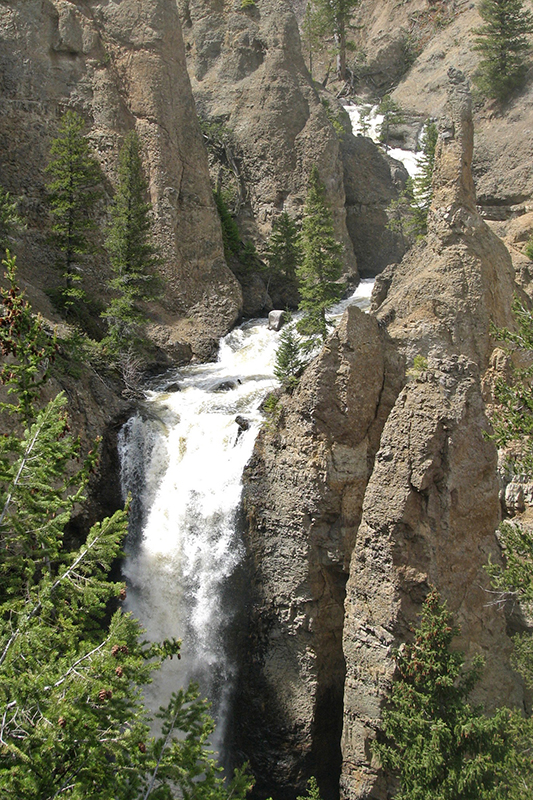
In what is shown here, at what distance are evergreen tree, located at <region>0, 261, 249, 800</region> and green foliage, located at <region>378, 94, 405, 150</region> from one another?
203 feet

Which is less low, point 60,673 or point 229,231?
point 229,231

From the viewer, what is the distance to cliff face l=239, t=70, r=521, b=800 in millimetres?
16219

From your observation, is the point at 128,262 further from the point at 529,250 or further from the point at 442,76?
the point at 442,76

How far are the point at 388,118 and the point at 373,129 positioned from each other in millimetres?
3215

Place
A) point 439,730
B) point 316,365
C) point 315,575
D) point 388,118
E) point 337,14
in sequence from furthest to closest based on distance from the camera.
A: point 337,14 → point 388,118 → point 316,365 → point 315,575 → point 439,730

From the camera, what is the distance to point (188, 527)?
22.3 m

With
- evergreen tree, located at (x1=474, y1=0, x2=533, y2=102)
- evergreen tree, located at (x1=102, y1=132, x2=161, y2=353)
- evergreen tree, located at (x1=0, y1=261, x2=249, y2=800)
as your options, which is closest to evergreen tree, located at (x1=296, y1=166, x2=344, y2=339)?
evergreen tree, located at (x1=102, y1=132, x2=161, y2=353)

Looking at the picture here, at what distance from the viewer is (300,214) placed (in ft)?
147

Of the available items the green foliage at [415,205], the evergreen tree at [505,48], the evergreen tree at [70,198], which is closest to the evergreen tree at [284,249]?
the green foliage at [415,205]

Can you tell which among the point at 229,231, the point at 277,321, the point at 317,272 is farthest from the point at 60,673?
the point at 229,231

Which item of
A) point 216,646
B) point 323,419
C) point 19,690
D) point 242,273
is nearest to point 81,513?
point 216,646

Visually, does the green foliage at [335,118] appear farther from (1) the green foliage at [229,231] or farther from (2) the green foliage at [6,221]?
(2) the green foliage at [6,221]

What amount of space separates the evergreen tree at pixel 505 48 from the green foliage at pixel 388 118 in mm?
13808

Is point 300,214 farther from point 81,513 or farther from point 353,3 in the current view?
point 353,3
